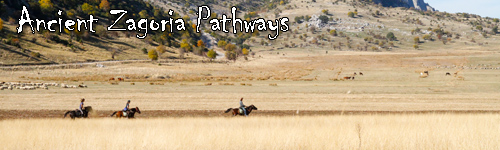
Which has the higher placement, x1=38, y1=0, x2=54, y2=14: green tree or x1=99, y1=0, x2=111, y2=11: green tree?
x1=99, y1=0, x2=111, y2=11: green tree

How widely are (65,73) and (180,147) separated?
72117mm

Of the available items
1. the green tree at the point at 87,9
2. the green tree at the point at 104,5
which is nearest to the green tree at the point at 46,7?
the green tree at the point at 87,9

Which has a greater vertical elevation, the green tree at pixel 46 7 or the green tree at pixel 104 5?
the green tree at pixel 104 5

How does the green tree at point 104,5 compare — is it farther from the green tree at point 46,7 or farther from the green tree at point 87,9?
the green tree at point 46,7

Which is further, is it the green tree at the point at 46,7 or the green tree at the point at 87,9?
the green tree at the point at 87,9

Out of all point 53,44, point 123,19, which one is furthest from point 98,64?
point 123,19

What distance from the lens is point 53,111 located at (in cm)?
3053

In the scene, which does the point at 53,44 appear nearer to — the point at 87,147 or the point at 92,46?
the point at 92,46

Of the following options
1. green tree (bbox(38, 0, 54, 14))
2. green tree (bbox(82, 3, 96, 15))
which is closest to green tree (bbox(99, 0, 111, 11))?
green tree (bbox(82, 3, 96, 15))

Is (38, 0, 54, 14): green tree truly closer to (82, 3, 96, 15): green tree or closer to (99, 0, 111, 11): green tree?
(82, 3, 96, 15): green tree

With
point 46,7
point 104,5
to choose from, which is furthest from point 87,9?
point 46,7

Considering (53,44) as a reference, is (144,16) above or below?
above

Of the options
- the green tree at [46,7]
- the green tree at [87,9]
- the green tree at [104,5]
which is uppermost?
the green tree at [104,5]

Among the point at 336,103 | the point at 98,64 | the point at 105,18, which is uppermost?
the point at 105,18
